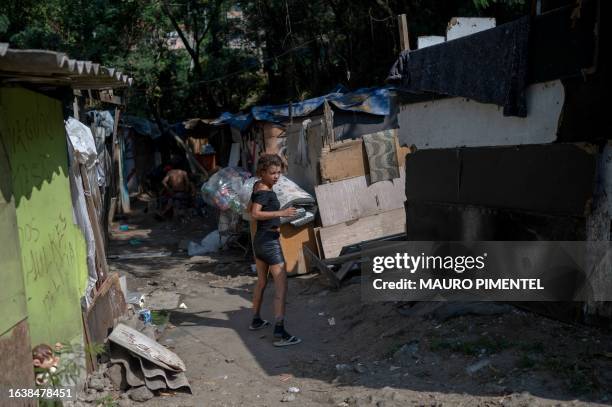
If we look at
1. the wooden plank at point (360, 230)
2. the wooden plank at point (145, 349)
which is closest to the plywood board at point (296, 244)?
the wooden plank at point (360, 230)

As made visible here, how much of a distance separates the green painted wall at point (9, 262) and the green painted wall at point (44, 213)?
190 mm

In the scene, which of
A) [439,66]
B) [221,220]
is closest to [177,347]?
[439,66]

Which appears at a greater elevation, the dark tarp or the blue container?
the dark tarp

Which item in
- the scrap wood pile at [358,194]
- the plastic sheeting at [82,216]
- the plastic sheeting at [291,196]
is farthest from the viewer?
the scrap wood pile at [358,194]

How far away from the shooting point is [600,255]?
4.37 metres

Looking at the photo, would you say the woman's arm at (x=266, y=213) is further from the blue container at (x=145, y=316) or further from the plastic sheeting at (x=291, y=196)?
the plastic sheeting at (x=291, y=196)

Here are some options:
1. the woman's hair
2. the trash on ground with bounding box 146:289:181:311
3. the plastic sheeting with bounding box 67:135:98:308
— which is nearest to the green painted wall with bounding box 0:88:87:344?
the plastic sheeting with bounding box 67:135:98:308

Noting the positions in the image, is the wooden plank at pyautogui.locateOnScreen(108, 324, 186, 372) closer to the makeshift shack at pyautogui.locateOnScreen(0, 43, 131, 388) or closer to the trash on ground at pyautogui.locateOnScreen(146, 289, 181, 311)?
the makeshift shack at pyautogui.locateOnScreen(0, 43, 131, 388)

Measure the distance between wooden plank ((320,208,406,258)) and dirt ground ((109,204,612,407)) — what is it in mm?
1145

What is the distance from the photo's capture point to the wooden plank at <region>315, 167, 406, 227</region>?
8.53 meters

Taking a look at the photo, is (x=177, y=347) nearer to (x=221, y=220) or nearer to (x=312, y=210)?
(x=312, y=210)

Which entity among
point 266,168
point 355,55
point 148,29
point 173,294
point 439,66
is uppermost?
point 148,29

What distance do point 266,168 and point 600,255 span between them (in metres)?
2.97

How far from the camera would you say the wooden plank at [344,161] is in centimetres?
871
